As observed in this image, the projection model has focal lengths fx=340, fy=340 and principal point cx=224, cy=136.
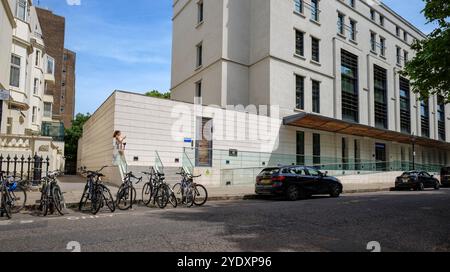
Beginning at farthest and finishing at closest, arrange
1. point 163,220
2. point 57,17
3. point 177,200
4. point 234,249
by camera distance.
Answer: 1. point 57,17
2. point 177,200
3. point 163,220
4. point 234,249

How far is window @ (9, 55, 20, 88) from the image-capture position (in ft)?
74.5

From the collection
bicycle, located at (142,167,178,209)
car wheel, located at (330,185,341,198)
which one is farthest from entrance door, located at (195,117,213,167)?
bicycle, located at (142,167,178,209)

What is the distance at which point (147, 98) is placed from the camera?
18.6 m

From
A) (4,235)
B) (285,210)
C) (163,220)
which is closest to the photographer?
(4,235)

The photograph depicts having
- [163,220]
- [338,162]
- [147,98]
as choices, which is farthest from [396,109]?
[163,220]

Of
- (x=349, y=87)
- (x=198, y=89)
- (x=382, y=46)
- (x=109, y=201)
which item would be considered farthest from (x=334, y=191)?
(x=382, y=46)

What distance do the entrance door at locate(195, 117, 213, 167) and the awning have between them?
680 centimetres

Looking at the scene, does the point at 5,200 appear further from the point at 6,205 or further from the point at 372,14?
the point at 372,14

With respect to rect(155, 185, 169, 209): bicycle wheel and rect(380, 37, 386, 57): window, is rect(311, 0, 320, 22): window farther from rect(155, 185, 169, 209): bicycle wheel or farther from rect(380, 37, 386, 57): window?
rect(155, 185, 169, 209): bicycle wheel

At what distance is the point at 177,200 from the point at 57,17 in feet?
194

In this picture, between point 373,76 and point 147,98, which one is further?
point 373,76

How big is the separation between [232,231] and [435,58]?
10.6 metres

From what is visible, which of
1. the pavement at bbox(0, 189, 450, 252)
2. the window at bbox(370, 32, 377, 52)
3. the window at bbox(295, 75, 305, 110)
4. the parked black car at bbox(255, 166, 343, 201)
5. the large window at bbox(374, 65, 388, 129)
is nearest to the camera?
the pavement at bbox(0, 189, 450, 252)
